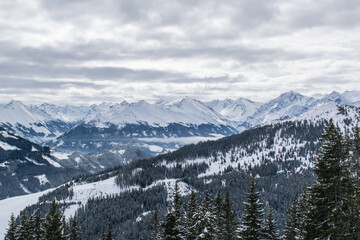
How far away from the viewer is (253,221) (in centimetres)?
4116

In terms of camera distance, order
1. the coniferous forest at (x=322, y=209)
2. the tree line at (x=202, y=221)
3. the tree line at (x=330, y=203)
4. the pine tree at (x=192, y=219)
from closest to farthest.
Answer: the tree line at (x=330, y=203) < the coniferous forest at (x=322, y=209) < the tree line at (x=202, y=221) < the pine tree at (x=192, y=219)

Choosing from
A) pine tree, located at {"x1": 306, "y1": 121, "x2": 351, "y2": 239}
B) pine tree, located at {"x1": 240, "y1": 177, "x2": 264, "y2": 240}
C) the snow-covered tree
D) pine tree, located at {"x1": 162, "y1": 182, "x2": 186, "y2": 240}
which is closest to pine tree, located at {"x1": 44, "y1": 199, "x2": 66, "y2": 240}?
pine tree, located at {"x1": 162, "y1": 182, "x2": 186, "y2": 240}

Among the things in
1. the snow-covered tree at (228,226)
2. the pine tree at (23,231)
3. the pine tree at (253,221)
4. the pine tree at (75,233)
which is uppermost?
the pine tree at (253,221)

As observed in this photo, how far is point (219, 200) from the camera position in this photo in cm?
5534

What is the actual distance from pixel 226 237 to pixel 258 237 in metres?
14.1

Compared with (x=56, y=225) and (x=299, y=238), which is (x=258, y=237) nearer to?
(x=299, y=238)

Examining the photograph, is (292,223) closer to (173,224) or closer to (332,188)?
(173,224)

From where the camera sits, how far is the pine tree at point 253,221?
4088cm

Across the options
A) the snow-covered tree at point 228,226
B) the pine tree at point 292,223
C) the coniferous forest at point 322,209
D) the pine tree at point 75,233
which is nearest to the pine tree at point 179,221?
the coniferous forest at point 322,209

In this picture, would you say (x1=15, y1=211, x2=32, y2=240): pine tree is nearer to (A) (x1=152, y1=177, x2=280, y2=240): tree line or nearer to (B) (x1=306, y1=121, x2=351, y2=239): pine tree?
(A) (x1=152, y1=177, x2=280, y2=240): tree line

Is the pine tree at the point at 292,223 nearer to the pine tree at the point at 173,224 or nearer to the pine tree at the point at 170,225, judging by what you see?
the pine tree at the point at 173,224

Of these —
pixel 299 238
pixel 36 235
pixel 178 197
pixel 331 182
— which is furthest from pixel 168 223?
pixel 36 235

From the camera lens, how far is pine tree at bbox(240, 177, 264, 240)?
134 ft

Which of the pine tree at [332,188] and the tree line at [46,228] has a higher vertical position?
the pine tree at [332,188]
